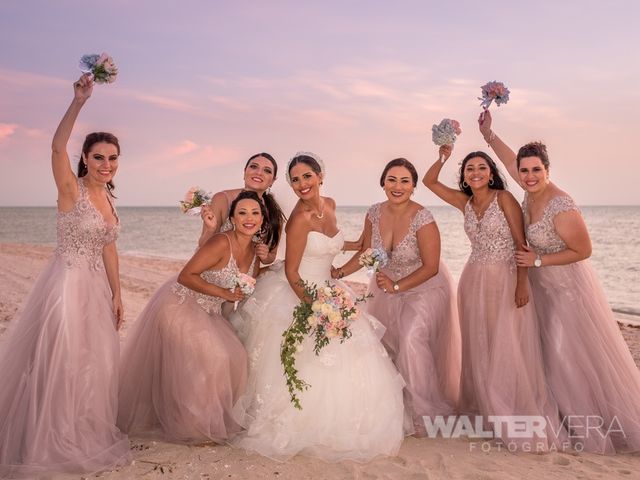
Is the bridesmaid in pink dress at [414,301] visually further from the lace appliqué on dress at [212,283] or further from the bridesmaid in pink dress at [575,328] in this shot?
the lace appliqué on dress at [212,283]

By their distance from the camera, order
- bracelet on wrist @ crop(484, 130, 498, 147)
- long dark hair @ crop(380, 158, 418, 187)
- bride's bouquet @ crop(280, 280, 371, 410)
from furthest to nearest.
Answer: bracelet on wrist @ crop(484, 130, 498, 147)
long dark hair @ crop(380, 158, 418, 187)
bride's bouquet @ crop(280, 280, 371, 410)

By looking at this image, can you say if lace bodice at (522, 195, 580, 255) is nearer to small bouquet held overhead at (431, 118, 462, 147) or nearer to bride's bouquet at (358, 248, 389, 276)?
small bouquet held overhead at (431, 118, 462, 147)

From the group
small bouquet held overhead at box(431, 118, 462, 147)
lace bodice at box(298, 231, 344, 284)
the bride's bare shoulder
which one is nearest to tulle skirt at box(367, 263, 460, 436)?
lace bodice at box(298, 231, 344, 284)

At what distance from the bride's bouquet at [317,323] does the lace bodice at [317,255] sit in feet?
2.20

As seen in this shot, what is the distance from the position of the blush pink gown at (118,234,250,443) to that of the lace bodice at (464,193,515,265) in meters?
2.69

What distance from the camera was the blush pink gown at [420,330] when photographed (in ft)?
20.1

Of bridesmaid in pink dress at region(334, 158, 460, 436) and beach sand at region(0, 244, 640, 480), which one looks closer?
beach sand at region(0, 244, 640, 480)

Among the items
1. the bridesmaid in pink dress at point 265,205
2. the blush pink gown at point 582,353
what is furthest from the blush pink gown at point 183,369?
the blush pink gown at point 582,353

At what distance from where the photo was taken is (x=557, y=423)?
231 inches

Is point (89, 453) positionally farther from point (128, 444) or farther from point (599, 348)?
point (599, 348)

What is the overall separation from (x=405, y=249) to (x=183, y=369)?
2.72 metres

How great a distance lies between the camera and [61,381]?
5117mm

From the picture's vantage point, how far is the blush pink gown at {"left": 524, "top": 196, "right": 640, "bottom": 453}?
19.2 feet

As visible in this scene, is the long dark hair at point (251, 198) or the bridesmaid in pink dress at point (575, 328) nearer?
the bridesmaid in pink dress at point (575, 328)
